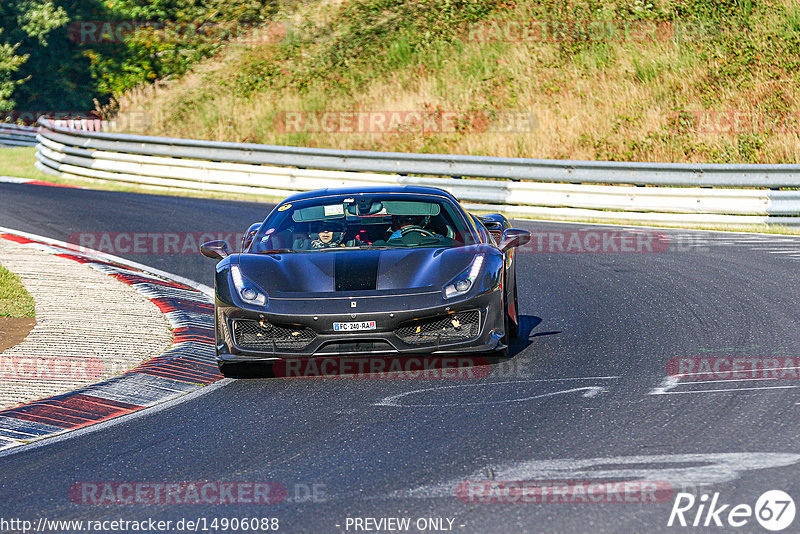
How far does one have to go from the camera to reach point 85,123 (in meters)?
26.4

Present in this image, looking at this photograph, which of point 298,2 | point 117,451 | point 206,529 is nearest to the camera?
point 206,529

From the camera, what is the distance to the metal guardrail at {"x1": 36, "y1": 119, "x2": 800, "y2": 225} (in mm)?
16203

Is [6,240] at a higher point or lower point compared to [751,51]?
lower

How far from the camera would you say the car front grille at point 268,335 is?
7.40 meters

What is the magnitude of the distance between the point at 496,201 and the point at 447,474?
13.9 metres

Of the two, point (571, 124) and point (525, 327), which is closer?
point (525, 327)

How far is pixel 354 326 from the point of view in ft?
24.0

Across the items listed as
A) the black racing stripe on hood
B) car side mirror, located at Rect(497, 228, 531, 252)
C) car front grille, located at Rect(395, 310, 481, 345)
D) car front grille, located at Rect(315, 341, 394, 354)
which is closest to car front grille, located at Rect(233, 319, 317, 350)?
car front grille, located at Rect(315, 341, 394, 354)

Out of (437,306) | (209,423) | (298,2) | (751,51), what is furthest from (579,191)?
(298,2)

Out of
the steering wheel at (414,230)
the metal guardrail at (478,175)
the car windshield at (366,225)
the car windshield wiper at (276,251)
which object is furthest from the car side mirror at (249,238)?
the metal guardrail at (478,175)

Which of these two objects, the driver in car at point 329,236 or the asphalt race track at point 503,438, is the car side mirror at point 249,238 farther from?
the asphalt race track at point 503,438

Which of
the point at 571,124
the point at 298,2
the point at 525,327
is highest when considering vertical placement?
the point at 298,2

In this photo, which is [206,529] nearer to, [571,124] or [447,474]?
[447,474]

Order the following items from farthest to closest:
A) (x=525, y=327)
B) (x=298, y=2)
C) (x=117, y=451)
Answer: (x=298, y=2) < (x=525, y=327) < (x=117, y=451)
